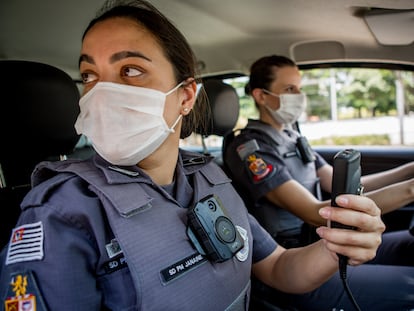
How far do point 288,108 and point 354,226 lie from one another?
1.27 meters

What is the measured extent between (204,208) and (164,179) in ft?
0.63

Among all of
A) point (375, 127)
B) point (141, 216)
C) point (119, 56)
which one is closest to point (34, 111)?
point (119, 56)

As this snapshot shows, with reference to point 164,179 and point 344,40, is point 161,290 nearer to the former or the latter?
point 164,179

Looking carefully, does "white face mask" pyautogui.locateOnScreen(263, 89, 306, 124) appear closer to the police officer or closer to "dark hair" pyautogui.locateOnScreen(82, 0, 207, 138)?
the police officer

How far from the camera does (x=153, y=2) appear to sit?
1341mm

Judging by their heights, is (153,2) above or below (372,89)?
above

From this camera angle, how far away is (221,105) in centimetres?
196

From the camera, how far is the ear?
116cm

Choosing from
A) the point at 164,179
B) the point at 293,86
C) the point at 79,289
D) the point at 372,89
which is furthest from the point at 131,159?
the point at 372,89

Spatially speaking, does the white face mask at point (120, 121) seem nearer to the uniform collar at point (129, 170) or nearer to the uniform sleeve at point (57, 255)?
the uniform collar at point (129, 170)

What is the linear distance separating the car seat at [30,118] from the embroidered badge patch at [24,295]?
53 centimetres

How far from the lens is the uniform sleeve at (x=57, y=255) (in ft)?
2.40

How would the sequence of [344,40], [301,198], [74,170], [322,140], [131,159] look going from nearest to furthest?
[74,170], [131,159], [301,198], [344,40], [322,140]

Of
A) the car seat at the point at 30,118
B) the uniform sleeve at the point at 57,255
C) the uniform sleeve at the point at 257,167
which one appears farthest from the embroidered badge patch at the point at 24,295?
the uniform sleeve at the point at 257,167
